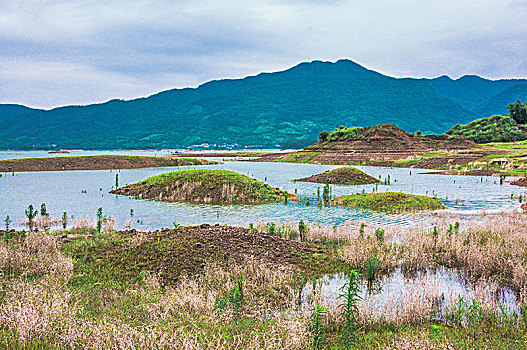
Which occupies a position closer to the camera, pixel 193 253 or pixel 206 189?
pixel 193 253

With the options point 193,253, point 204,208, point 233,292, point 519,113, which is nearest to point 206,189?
point 204,208

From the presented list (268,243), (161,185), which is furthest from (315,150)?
(268,243)

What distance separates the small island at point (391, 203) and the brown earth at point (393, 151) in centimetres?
4827

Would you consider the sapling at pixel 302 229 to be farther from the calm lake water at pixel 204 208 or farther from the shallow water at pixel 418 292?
the shallow water at pixel 418 292

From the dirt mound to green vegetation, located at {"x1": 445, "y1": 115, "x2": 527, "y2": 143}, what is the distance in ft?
372

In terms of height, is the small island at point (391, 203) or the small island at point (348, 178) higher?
the small island at point (348, 178)

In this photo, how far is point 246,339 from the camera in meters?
7.35

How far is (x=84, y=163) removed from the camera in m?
76.5

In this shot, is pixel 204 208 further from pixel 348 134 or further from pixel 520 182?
pixel 348 134

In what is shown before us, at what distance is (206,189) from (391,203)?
53.1 feet

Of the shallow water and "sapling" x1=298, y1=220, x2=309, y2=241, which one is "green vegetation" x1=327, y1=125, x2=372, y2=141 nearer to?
"sapling" x1=298, y1=220, x2=309, y2=241

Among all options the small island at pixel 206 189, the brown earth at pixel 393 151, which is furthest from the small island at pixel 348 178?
the brown earth at pixel 393 151

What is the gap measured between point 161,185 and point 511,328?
104ft

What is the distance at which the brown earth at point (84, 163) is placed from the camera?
70.0 m
